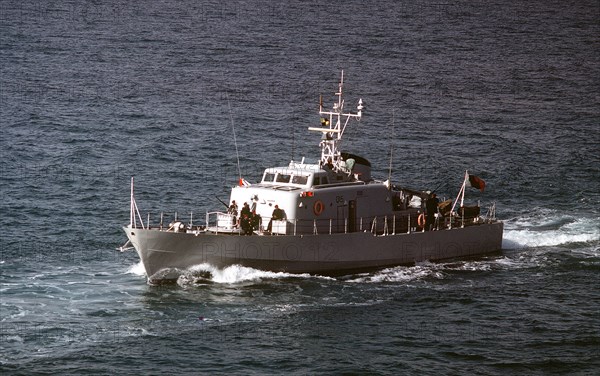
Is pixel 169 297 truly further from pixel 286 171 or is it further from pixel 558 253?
pixel 558 253

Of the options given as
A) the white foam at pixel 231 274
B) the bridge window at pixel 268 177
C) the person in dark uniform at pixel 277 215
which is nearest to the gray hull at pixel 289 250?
the white foam at pixel 231 274

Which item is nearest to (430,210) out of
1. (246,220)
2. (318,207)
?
(318,207)

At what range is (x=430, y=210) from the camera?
2724 inches

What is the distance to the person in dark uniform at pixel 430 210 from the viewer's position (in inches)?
2719

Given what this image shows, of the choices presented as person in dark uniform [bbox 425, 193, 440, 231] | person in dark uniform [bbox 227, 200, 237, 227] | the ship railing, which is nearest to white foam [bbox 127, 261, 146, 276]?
the ship railing

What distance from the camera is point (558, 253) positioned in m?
70.3

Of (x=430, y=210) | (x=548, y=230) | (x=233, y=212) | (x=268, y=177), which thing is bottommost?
(x=548, y=230)

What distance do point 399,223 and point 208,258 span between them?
1243cm

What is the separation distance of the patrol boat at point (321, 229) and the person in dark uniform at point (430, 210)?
0.06m

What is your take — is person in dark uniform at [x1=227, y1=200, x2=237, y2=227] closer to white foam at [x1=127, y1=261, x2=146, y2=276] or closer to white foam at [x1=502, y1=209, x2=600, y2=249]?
white foam at [x1=127, y1=261, x2=146, y2=276]

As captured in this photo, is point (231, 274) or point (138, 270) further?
point (138, 270)

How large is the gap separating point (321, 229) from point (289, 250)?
9.52 feet

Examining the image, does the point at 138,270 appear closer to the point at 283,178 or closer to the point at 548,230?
the point at 283,178

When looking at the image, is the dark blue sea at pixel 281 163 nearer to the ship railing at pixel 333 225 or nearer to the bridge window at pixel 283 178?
the ship railing at pixel 333 225
